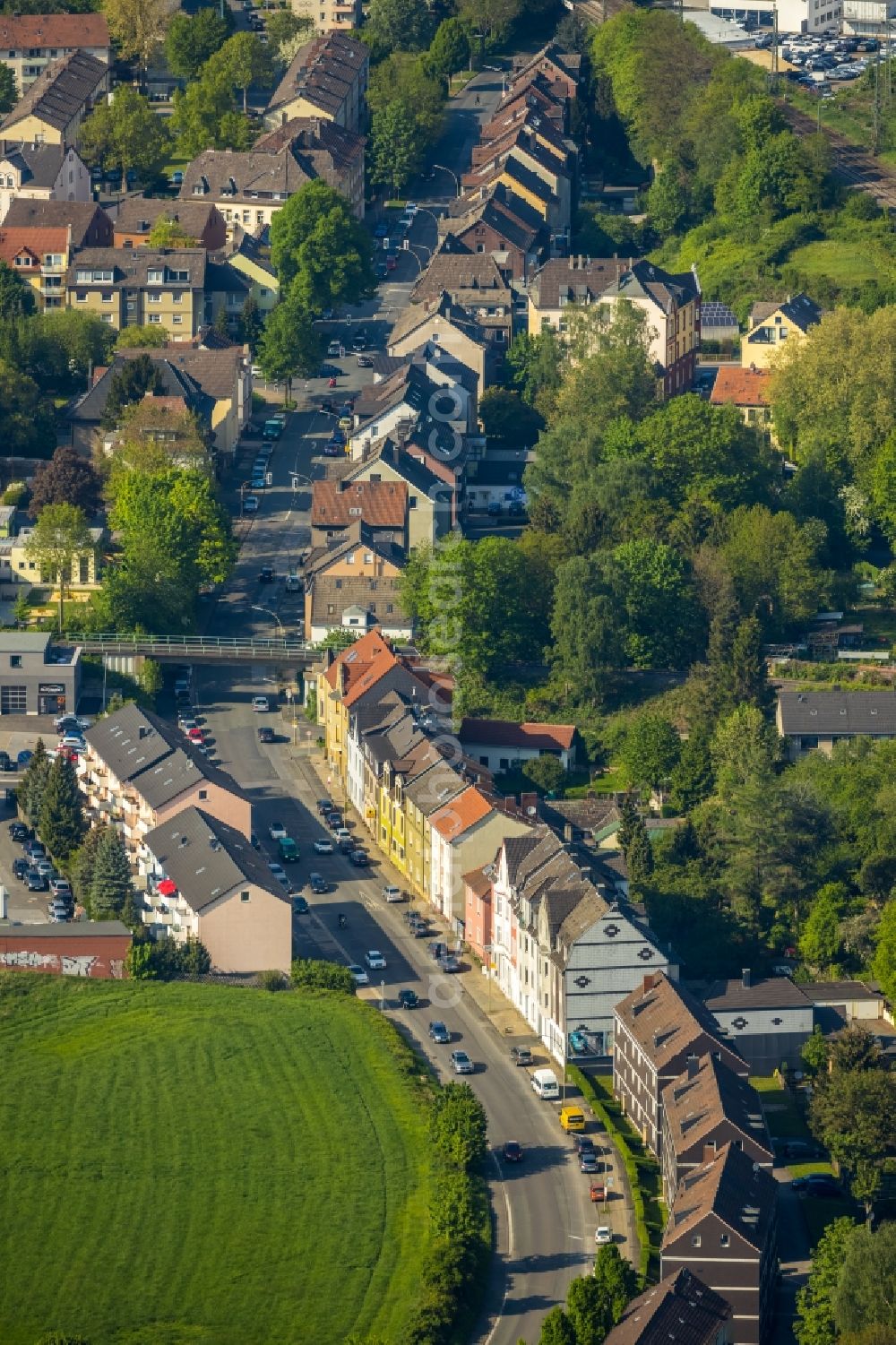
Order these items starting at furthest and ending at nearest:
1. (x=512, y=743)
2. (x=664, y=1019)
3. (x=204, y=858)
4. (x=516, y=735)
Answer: (x=516, y=735), (x=512, y=743), (x=204, y=858), (x=664, y=1019)

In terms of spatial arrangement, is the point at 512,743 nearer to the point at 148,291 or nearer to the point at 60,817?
the point at 60,817

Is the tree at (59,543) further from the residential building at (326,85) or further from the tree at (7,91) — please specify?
the tree at (7,91)

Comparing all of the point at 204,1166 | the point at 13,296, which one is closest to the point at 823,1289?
the point at 204,1166

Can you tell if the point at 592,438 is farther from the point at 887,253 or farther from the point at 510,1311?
→ the point at 510,1311

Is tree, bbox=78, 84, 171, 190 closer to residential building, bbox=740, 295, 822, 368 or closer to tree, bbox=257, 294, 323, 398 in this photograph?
tree, bbox=257, 294, 323, 398

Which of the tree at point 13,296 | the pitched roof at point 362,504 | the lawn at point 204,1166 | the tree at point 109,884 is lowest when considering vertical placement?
the lawn at point 204,1166

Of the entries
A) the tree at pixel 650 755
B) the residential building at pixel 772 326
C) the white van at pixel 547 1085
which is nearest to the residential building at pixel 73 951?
the white van at pixel 547 1085
